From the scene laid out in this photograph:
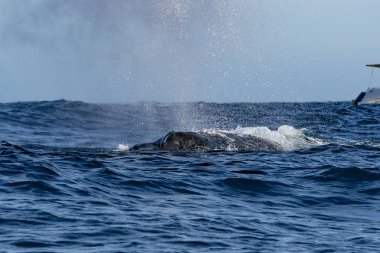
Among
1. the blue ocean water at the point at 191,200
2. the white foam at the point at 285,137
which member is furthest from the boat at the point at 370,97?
the blue ocean water at the point at 191,200

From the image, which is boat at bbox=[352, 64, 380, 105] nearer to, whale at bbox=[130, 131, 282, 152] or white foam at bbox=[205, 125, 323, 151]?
white foam at bbox=[205, 125, 323, 151]

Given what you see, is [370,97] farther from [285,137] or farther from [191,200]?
[191,200]

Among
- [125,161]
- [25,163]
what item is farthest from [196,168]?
[25,163]

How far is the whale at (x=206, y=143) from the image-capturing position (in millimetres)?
22875

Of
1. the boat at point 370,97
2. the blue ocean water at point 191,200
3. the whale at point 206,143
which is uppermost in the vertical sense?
the boat at point 370,97

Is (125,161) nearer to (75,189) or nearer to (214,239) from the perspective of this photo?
(75,189)

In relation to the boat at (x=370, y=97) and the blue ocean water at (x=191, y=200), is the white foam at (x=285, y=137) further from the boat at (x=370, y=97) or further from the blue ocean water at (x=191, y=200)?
the boat at (x=370, y=97)

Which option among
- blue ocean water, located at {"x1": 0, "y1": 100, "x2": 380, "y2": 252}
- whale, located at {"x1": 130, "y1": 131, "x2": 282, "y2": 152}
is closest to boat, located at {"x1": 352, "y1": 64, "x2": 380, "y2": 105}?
blue ocean water, located at {"x1": 0, "y1": 100, "x2": 380, "y2": 252}

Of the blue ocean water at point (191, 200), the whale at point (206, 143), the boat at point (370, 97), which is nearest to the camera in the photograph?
the blue ocean water at point (191, 200)

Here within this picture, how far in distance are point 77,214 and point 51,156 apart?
8.33 meters

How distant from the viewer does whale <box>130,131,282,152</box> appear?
22875 mm

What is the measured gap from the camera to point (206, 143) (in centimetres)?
2345

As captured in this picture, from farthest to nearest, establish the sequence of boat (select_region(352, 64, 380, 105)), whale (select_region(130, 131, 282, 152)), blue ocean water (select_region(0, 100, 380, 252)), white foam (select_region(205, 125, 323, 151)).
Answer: boat (select_region(352, 64, 380, 105))
white foam (select_region(205, 125, 323, 151))
whale (select_region(130, 131, 282, 152))
blue ocean water (select_region(0, 100, 380, 252))

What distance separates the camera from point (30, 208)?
1275 cm
